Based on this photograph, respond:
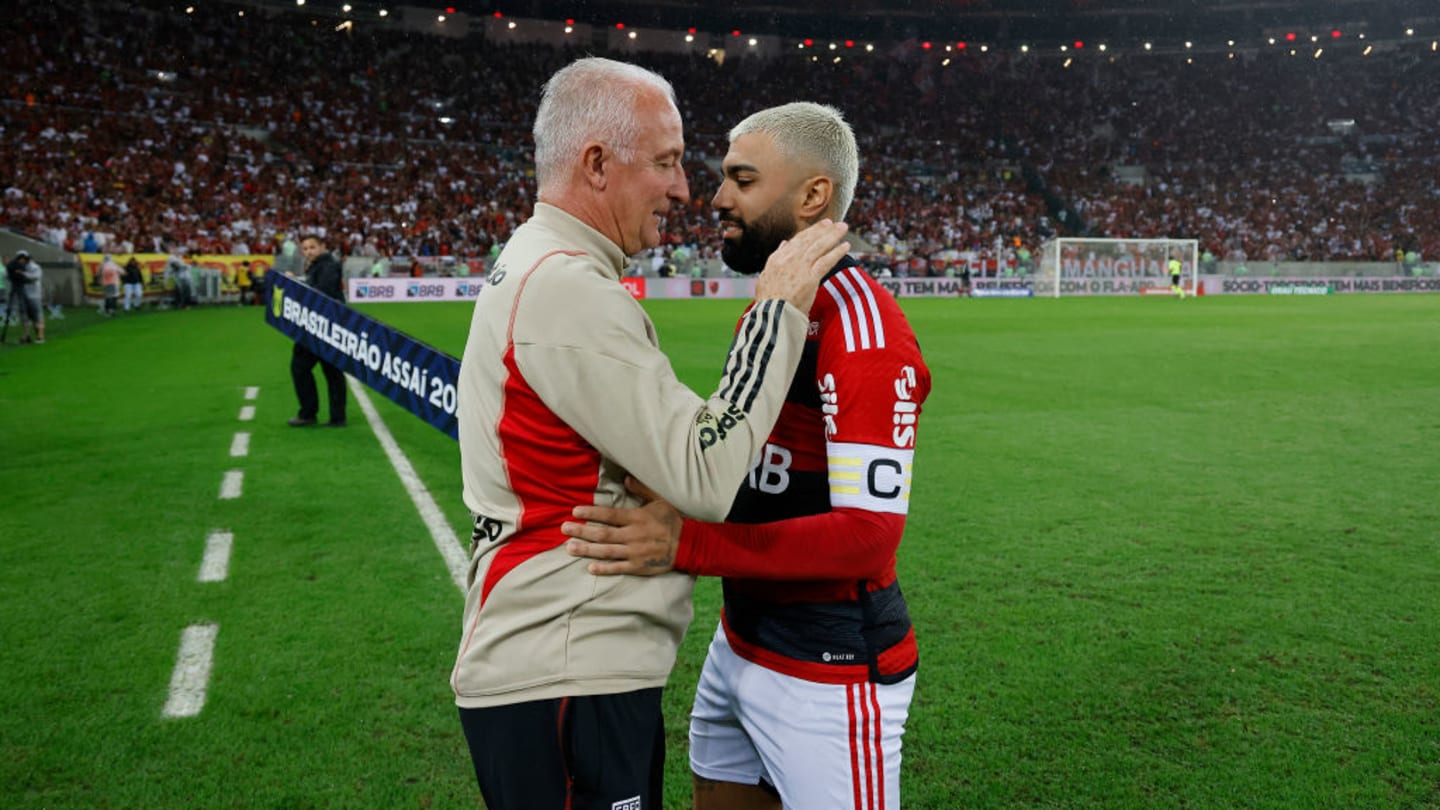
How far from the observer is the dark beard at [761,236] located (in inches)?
92.0

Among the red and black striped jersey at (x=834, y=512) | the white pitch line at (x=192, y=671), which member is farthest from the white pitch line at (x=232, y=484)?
the red and black striped jersey at (x=834, y=512)

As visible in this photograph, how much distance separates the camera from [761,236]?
235cm

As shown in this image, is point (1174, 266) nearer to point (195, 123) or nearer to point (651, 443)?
point (195, 123)

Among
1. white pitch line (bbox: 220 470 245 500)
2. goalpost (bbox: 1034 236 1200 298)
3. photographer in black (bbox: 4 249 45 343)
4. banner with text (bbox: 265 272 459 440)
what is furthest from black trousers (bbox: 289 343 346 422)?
goalpost (bbox: 1034 236 1200 298)

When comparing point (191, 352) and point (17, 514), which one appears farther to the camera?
point (191, 352)

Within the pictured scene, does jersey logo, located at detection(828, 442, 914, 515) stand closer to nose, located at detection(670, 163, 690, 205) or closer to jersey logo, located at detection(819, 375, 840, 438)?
jersey logo, located at detection(819, 375, 840, 438)

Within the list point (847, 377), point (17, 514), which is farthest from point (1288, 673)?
point (17, 514)

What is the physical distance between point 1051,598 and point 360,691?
3403 mm

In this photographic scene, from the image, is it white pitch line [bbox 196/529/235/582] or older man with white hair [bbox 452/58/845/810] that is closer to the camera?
older man with white hair [bbox 452/58/845/810]

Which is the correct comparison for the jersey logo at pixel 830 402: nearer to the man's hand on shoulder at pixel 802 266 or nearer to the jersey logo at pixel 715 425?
the man's hand on shoulder at pixel 802 266

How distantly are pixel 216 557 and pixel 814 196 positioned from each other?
17.6 ft

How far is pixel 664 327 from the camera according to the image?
22938 mm

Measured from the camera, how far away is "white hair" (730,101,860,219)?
7.56ft

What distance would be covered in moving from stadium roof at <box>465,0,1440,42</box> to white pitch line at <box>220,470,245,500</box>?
166 feet
